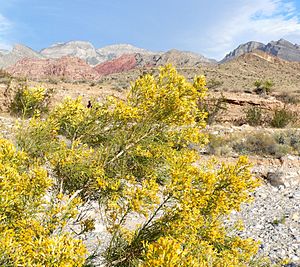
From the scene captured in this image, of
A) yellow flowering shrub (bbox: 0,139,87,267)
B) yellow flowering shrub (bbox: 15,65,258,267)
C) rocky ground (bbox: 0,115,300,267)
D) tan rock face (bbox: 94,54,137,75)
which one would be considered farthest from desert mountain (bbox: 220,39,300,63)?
yellow flowering shrub (bbox: 0,139,87,267)

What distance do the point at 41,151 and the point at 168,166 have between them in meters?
1.44

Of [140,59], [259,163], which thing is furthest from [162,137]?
[140,59]

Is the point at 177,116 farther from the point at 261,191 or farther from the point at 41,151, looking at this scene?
the point at 261,191

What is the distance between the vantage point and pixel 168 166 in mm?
3961

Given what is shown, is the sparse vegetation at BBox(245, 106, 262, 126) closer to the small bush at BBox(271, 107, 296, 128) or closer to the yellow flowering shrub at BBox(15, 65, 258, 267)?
the small bush at BBox(271, 107, 296, 128)

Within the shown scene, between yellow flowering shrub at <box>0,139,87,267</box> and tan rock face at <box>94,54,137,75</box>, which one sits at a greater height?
tan rock face at <box>94,54,137,75</box>

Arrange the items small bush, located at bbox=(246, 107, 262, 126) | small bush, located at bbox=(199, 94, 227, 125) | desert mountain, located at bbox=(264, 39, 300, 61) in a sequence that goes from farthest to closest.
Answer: desert mountain, located at bbox=(264, 39, 300, 61) → small bush, located at bbox=(246, 107, 262, 126) → small bush, located at bbox=(199, 94, 227, 125)

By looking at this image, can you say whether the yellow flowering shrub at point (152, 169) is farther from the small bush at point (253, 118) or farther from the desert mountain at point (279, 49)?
the desert mountain at point (279, 49)

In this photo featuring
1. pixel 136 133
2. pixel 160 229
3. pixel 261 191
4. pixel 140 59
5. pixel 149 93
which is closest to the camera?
pixel 160 229

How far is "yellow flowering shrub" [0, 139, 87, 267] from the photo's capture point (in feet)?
7.45

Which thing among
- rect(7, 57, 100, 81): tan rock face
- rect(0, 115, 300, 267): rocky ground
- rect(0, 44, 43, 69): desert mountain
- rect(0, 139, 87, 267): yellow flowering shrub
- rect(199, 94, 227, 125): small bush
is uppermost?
rect(0, 44, 43, 69): desert mountain

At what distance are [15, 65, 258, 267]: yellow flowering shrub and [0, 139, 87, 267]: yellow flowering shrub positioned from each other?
24.3 inches

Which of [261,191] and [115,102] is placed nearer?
[115,102]

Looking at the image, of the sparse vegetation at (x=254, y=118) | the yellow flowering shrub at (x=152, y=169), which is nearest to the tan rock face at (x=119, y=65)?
the sparse vegetation at (x=254, y=118)
